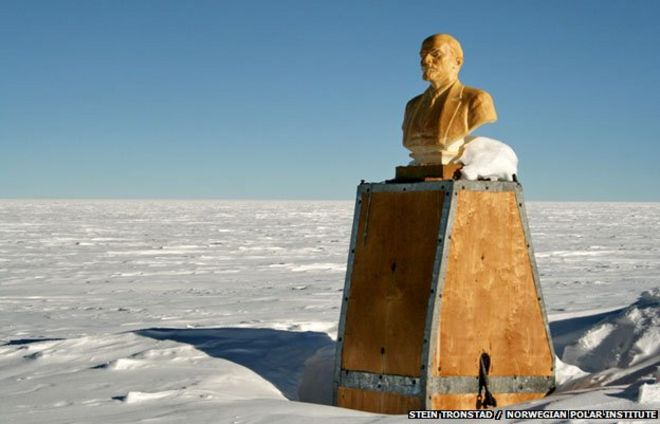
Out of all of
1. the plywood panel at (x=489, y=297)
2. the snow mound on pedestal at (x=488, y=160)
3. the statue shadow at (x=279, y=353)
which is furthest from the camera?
the statue shadow at (x=279, y=353)

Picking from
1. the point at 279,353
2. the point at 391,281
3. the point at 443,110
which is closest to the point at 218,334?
the point at 279,353

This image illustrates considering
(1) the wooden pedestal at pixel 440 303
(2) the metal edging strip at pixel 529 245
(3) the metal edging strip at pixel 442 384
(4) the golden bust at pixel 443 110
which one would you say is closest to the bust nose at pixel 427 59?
(4) the golden bust at pixel 443 110

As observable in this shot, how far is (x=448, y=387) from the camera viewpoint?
4.72 m

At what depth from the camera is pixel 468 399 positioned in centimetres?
477

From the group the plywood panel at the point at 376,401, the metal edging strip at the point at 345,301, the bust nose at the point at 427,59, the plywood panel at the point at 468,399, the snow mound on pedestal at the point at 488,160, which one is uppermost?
the bust nose at the point at 427,59

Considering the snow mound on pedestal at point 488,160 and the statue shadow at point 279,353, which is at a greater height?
the snow mound on pedestal at point 488,160

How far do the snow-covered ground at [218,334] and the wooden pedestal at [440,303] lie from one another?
34 centimetres

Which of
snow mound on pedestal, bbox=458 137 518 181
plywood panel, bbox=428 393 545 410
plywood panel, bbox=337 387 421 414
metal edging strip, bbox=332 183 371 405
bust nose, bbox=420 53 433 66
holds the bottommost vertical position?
plywood panel, bbox=337 387 421 414

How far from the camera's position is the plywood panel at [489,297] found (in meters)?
4.73

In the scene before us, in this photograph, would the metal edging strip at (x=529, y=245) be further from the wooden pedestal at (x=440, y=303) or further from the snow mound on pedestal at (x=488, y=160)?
the snow mound on pedestal at (x=488, y=160)

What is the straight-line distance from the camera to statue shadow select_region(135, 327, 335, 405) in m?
5.68

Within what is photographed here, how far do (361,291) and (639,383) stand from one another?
1656 millimetres

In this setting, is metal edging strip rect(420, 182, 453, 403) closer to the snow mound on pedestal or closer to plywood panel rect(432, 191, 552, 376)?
plywood panel rect(432, 191, 552, 376)

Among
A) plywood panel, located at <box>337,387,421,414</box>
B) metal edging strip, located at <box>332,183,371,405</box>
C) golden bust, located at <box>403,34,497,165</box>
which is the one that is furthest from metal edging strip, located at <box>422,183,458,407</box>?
metal edging strip, located at <box>332,183,371,405</box>
